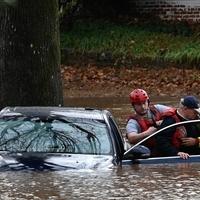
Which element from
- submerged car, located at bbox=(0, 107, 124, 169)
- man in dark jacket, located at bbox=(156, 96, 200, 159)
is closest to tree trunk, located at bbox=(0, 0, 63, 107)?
submerged car, located at bbox=(0, 107, 124, 169)

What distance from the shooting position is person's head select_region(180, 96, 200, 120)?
10117 mm

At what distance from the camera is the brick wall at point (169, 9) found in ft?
94.5

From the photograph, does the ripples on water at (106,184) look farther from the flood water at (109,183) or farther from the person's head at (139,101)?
the person's head at (139,101)

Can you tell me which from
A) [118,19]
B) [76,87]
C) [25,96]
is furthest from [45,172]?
[118,19]

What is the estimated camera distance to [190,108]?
10.2 metres

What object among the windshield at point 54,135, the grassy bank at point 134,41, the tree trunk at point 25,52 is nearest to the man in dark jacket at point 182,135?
the windshield at point 54,135

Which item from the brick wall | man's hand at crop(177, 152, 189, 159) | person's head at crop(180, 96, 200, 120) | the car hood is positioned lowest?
man's hand at crop(177, 152, 189, 159)

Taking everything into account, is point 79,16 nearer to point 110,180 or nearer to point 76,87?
point 76,87

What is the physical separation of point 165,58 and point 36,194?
17.3 meters

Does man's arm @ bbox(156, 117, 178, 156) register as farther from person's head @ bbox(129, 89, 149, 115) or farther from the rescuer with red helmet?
person's head @ bbox(129, 89, 149, 115)

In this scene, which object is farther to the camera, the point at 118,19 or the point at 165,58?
the point at 118,19

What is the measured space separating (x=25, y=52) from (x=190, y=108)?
3486 mm

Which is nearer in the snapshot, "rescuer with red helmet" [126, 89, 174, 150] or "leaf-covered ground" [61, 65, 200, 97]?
"rescuer with red helmet" [126, 89, 174, 150]

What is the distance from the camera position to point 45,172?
888 centimetres
